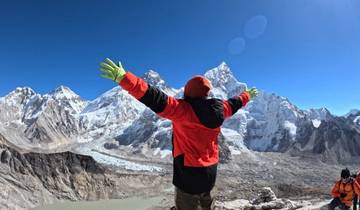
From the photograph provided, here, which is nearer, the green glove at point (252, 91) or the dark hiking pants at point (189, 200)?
the dark hiking pants at point (189, 200)

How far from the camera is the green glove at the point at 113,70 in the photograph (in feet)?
16.8

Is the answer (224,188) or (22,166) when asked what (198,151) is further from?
(224,188)

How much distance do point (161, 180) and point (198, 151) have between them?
89.3 m

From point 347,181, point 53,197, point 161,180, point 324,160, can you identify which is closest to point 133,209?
point 53,197

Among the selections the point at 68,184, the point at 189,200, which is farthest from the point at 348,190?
the point at 68,184

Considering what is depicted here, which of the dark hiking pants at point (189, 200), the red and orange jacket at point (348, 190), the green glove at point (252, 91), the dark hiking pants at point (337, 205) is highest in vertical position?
→ the green glove at point (252, 91)

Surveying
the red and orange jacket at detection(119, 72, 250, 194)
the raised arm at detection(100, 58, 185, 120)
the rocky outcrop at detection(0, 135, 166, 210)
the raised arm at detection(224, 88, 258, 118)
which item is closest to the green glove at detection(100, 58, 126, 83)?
the raised arm at detection(100, 58, 185, 120)

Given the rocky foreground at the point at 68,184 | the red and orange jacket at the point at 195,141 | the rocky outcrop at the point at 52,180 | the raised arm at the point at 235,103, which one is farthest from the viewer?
the rocky outcrop at the point at 52,180

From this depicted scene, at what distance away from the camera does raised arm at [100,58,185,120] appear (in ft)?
16.8

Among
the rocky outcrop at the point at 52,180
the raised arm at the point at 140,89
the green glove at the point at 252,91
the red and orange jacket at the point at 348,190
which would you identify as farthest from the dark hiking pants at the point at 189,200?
the rocky outcrop at the point at 52,180

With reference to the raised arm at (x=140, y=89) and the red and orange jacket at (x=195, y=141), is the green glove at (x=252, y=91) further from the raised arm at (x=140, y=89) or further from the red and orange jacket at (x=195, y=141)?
the raised arm at (x=140, y=89)

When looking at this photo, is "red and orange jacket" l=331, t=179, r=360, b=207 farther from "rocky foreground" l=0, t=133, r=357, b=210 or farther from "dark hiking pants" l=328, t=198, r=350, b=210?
"rocky foreground" l=0, t=133, r=357, b=210

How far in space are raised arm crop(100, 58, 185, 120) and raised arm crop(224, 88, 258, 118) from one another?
1.11 metres

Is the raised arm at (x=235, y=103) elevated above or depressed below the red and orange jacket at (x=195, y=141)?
above
